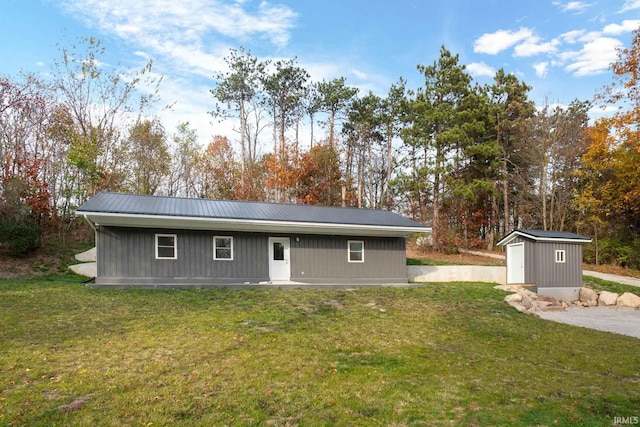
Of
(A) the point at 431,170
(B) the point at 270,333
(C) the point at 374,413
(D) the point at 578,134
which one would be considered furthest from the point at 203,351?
(D) the point at 578,134

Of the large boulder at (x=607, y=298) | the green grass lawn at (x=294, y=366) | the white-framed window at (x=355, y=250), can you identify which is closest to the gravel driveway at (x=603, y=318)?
the large boulder at (x=607, y=298)

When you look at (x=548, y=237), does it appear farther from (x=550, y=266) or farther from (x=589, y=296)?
(x=589, y=296)

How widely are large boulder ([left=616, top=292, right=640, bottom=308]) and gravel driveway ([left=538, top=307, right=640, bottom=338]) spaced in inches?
17.0

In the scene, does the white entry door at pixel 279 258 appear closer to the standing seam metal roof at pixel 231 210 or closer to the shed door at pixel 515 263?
the standing seam metal roof at pixel 231 210

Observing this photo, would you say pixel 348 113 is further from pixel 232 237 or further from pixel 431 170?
pixel 232 237

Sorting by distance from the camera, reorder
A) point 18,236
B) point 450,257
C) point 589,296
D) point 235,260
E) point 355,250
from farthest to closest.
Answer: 1. point 450,257
2. point 18,236
3. point 355,250
4. point 589,296
5. point 235,260

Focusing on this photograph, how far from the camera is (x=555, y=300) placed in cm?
1442

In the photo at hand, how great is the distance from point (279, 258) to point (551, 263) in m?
10.5

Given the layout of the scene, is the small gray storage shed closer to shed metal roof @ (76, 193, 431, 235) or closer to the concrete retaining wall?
the concrete retaining wall

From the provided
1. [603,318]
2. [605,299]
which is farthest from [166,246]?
[605,299]

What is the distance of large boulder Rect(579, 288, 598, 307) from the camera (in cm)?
1485

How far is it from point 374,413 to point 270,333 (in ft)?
11.6

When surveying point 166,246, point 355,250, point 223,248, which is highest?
point 166,246

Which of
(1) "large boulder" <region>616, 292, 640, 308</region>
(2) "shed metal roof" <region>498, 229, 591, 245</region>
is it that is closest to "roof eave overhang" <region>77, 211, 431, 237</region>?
(2) "shed metal roof" <region>498, 229, 591, 245</region>
